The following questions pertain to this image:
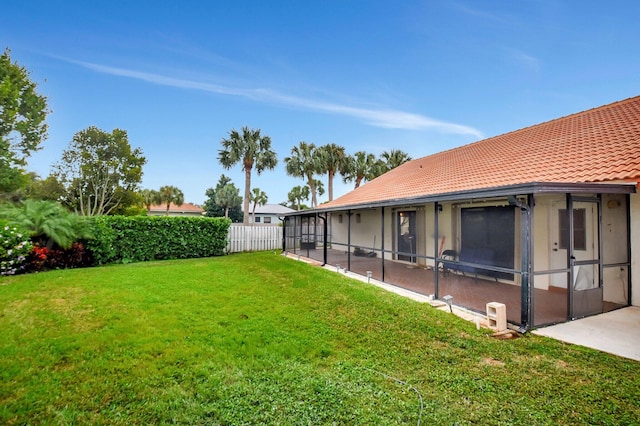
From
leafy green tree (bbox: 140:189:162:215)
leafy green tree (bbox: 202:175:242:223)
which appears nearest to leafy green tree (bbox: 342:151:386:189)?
leafy green tree (bbox: 202:175:242:223)

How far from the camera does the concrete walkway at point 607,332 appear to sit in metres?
3.98

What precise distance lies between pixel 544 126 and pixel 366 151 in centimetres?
1809

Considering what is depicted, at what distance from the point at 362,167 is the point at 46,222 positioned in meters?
23.2

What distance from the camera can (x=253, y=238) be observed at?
1753 cm

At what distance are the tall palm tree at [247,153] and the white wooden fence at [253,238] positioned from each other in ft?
17.0

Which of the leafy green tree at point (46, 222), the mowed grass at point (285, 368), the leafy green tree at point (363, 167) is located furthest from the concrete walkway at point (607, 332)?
the leafy green tree at point (363, 167)

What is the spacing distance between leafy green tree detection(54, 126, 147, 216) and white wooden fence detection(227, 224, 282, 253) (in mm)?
17280

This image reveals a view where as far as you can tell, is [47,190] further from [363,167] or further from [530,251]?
[530,251]

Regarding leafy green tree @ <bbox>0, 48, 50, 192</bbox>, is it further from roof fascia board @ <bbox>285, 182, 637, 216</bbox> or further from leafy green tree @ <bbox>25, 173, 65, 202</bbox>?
roof fascia board @ <bbox>285, 182, 637, 216</bbox>

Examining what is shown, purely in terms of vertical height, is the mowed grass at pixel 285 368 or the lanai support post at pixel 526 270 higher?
the lanai support post at pixel 526 270

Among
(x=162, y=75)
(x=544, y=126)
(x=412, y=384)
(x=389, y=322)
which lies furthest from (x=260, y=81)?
(x=412, y=384)

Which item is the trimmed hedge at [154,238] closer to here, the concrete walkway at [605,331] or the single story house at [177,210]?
the concrete walkway at [605,331]

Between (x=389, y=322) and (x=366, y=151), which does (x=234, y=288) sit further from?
(x=366, y=151)

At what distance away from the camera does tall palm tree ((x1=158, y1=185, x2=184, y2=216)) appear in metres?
46.5
